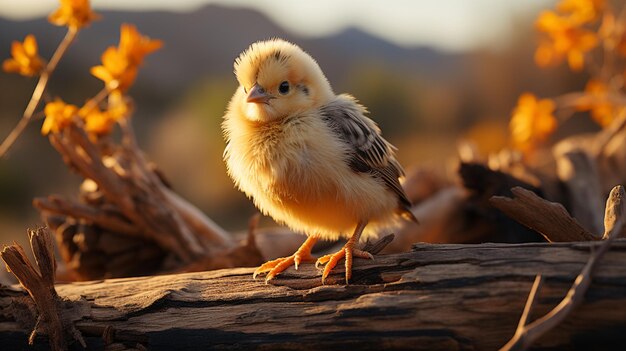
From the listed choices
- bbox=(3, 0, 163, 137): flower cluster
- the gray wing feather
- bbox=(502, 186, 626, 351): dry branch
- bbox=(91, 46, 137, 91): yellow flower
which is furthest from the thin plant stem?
bbox=(502, 186, 626, 351): dry branch

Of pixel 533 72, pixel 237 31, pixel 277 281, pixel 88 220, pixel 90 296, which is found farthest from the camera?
pixel 237 31

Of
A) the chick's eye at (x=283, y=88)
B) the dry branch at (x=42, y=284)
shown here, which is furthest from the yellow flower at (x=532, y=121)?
the dry branch at (x=42, y=284)

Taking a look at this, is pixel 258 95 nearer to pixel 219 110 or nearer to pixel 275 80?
pixel 275 80

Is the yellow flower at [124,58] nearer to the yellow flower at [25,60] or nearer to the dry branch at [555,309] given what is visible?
the yellow flower at [25,60]

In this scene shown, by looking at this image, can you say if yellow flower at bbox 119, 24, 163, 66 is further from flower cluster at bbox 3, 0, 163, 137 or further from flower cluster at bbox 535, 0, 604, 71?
flower cluster at bbox 535, 0, 604, 71

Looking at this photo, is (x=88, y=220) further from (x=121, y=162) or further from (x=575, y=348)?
(x=575, y=348)

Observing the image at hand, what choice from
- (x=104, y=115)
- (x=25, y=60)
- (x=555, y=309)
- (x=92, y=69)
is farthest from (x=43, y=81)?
(x=555, y=309)

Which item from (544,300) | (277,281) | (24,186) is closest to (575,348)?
(544,300)
